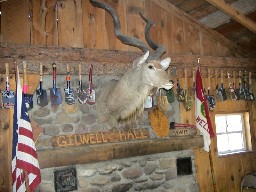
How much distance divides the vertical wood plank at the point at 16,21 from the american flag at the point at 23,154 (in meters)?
1.04

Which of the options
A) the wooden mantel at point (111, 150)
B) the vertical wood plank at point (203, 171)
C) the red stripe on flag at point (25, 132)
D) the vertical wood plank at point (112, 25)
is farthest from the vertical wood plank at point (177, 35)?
the red stripe on flag at point (25, 132)

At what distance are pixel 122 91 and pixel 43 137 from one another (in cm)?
139

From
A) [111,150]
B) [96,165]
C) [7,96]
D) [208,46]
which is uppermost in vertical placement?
[208,46]

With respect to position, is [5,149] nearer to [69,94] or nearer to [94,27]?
[69,94]

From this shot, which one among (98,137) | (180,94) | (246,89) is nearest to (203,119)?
(180,94)

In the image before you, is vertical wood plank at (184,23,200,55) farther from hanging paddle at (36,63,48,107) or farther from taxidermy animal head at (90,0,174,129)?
hanging paddle at (36,63,48,107)

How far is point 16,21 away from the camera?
162 inches

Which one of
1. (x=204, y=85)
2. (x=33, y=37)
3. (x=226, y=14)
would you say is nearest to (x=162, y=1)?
(x=226, y=14)

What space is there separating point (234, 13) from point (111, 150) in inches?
131

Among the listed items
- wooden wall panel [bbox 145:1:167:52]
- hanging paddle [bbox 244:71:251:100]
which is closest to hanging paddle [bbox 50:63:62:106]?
wooden wall panel [bbox 145:1:167:52]

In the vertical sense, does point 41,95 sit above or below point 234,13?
below

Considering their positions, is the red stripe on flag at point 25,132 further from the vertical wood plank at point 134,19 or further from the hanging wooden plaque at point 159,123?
the vertical wood plank at point 134,19

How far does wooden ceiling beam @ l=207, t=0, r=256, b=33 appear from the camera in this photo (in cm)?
473

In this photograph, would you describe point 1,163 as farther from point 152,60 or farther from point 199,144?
point 199,144
